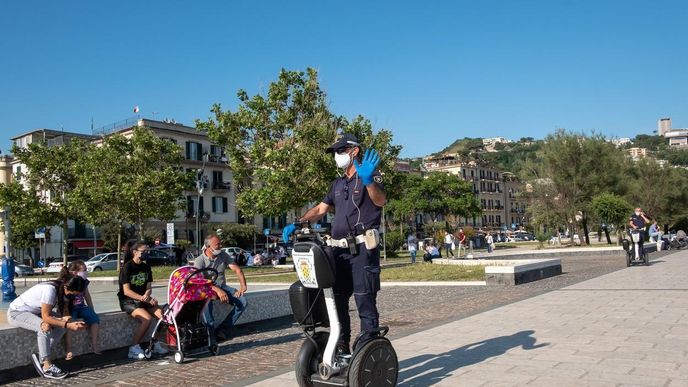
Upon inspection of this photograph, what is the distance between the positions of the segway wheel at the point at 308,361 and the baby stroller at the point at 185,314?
2.60 m

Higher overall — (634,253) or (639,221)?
(639,221)

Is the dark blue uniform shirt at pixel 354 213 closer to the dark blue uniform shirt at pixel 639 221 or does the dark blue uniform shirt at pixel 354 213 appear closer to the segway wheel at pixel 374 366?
the segway wheel at pixel 374 366

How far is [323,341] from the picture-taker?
4.98 metres

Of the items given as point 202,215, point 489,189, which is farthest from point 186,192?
point 489,189

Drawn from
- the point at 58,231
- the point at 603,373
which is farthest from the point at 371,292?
the point at 58,231

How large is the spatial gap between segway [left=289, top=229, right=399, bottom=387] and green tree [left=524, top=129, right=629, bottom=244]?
42354mm

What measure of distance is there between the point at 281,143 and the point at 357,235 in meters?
24.0

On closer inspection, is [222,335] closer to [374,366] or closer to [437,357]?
[437,357]

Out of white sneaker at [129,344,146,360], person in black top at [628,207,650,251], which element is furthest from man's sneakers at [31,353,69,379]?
person in black top at [628,207,650,251]

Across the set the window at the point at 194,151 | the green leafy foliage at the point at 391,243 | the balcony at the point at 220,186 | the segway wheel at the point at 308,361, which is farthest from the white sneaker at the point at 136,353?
the balcony at the point at 220,186

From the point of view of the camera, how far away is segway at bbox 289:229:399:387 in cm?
459

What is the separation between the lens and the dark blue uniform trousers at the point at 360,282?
477cm

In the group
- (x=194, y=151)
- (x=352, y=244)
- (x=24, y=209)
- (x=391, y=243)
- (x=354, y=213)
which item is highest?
(x=194, y=151)

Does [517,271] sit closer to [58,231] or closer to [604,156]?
[604,156]
